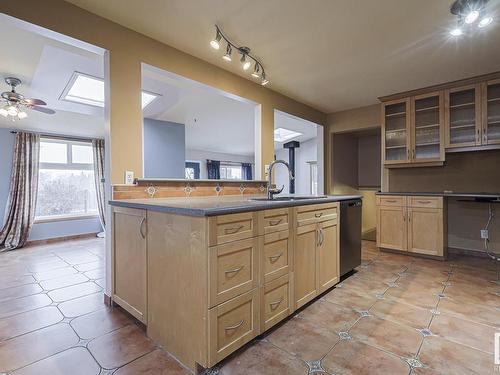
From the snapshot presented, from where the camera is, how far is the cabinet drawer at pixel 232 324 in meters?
1.30

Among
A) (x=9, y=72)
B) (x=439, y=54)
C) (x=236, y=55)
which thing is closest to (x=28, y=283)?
(x=9, y=72)

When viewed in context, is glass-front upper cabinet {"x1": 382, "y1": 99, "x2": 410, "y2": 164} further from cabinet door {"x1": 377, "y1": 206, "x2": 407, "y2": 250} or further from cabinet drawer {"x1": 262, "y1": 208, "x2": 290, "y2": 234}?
cabinet drawer {"x1": 262, "y1": 208, "x2": 290, "y2": 234}

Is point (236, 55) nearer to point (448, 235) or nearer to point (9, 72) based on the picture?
point (9, 72)

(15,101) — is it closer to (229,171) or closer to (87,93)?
(87,93)

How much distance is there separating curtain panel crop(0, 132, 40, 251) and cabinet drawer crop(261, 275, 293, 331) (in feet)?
16.1

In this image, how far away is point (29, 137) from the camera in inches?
181

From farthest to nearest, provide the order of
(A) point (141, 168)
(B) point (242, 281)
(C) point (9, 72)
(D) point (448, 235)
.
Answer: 1. (D) point (448, 235)
2. (C) point (9, 72)
3. (A) point (141, 168)
4. (B) point (242, 281)

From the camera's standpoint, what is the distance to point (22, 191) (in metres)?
4.54

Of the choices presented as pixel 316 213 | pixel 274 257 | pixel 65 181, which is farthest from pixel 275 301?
pixel 65 181

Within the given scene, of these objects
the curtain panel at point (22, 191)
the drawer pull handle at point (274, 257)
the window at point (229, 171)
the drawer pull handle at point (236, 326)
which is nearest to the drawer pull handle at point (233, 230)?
the drawer pull handle at point (274, 257)

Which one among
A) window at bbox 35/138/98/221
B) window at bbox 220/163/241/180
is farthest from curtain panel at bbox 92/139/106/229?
window at bbox 220/163/241/180

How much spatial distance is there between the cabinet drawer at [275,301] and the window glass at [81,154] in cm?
533

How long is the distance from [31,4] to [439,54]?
3587mm

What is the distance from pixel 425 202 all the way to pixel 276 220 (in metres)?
2.68
